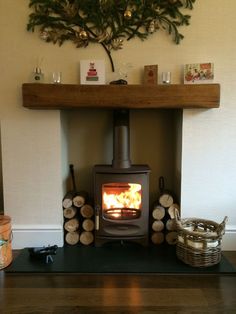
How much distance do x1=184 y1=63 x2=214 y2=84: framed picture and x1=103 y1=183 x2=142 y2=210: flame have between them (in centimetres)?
90

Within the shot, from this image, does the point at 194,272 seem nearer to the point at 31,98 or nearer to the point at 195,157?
the point at 195,157

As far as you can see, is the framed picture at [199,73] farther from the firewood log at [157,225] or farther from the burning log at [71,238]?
the burning log at [71,238]

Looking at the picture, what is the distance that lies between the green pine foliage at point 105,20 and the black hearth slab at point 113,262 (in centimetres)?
152

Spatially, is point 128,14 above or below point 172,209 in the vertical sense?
above

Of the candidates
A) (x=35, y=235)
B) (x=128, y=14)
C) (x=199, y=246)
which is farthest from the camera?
(x=35, y=235)

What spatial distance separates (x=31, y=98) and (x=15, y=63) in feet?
1.15

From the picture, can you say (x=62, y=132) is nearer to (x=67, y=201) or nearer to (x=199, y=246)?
(x=67, y=201)

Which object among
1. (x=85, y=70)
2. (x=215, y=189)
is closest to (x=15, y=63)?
(x=85, y=70)

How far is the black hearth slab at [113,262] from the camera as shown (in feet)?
5.97

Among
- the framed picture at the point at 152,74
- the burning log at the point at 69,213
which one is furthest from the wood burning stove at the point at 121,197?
the framed picture at the point at 152,74

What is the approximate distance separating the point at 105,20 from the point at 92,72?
38cm

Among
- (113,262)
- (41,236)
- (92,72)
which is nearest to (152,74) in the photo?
(92,72)

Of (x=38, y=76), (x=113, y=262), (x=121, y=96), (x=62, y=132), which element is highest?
(x=38, y=76)

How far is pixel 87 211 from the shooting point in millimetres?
2230
